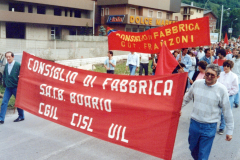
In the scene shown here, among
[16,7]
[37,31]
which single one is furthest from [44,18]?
[16,7]

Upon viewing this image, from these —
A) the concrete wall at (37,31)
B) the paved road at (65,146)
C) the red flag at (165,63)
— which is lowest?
the paved road at (65,146)

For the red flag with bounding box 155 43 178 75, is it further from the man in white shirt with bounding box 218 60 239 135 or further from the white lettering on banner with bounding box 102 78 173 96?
the man in white shirt with bounding box 218 60 239 135

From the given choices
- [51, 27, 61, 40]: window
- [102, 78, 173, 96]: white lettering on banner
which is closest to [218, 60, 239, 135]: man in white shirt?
[102, 78, 173, 96]: white lettering on banner

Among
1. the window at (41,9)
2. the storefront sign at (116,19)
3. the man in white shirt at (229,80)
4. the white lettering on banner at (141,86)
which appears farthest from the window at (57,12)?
the white lettering on banner at (141,86)

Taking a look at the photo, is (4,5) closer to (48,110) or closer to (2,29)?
(2,29)

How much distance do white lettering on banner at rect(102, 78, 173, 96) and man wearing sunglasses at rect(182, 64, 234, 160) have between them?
430mm

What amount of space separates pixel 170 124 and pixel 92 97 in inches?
59.0

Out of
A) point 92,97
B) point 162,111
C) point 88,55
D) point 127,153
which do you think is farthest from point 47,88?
point 88,55

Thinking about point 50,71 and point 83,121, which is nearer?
point 83,121

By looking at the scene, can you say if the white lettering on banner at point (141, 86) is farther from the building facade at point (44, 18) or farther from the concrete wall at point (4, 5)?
the concrete wall at point (4, 5)

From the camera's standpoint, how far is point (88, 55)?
67.9ft

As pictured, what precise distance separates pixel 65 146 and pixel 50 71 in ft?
4.77

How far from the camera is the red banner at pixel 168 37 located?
23.7 feet

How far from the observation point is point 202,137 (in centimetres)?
376
